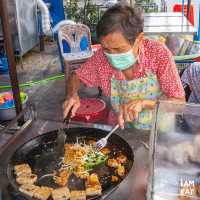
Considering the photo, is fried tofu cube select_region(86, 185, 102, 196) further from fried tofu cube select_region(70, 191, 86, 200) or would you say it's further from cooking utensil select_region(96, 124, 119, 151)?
cooking utensil select_region(96, 124, 119, 151)

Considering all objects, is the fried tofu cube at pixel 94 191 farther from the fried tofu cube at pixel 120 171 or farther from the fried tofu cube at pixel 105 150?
the fried tofu cube at pixel 105 150

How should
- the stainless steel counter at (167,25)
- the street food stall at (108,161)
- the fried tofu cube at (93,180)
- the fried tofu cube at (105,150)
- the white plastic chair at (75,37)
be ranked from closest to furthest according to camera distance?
1. the street food stall at (108,161)
2. the fried tofu cube at (93,180)
3. the fried tofu cube at (105,150)
4. the stainless steel counter at (167,25)
5. the white plastic chair at (75,37)

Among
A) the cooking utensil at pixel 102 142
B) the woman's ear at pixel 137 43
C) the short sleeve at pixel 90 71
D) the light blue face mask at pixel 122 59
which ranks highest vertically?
the woman's ear at pixel 137 43

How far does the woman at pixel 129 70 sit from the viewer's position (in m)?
1.91

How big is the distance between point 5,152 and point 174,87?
3.87 ft

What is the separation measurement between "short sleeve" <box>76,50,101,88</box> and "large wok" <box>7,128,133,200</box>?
1.84ft

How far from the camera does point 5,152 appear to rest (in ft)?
6.41

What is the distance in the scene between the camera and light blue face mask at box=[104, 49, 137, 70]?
6.64 feet

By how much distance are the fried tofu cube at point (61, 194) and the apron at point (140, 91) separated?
906 millimetres

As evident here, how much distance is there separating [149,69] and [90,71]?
47cm

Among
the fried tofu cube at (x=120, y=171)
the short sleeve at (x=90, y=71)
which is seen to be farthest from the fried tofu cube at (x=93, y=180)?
the short sleeve at (x=90, y=71)

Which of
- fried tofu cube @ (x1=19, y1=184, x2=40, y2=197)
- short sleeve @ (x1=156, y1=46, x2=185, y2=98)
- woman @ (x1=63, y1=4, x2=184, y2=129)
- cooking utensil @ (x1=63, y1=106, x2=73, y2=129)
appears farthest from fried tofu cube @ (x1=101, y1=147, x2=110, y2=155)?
short sleeve @ (x1=156, y1=46, x2=185, y2=98)

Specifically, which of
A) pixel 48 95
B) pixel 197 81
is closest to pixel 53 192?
pixel 197 81

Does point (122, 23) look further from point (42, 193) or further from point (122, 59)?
point (42, 193)
